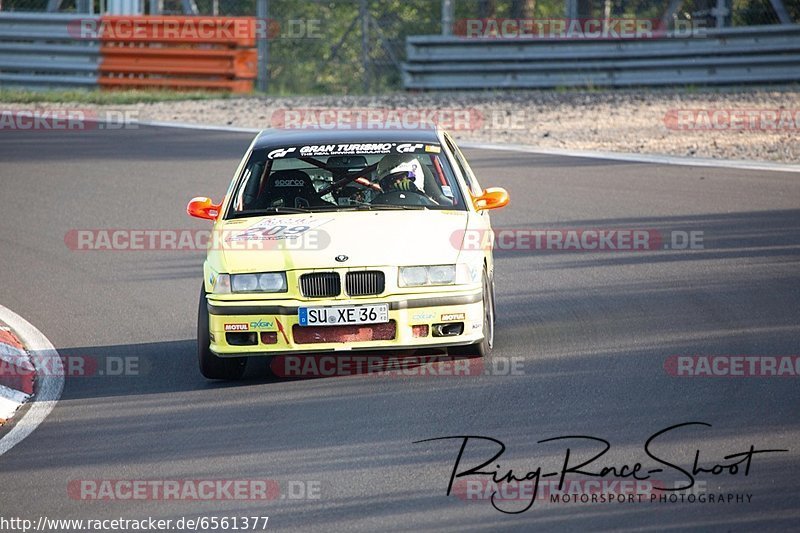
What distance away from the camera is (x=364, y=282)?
7.70 metres

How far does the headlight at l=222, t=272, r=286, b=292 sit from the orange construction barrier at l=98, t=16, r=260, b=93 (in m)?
16.2

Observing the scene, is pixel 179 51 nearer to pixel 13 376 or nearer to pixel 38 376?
pixel 38 376

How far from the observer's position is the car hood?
7746 mm

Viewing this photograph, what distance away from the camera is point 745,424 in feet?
21.9

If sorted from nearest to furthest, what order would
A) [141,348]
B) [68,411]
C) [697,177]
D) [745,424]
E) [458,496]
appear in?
1. [458,496]
2. [745,424]
3. [68,411]
4. [141,348]
5. [697,177]

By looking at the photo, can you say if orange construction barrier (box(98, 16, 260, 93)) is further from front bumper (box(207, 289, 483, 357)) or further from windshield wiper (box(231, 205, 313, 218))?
front bumper (box(207, 289, 483, 357))

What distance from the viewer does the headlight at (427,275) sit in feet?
25.3

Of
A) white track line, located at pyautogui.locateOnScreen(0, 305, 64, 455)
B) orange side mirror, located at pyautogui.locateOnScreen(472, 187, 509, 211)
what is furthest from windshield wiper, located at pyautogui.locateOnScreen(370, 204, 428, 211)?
white track line, located at pyautogui.locateOnScreen(0, 305, 64, 455)

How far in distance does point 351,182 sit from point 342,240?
101 centimetres

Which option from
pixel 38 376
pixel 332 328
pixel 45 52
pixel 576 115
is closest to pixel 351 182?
pixel 332 328

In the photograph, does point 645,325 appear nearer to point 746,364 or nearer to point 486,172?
point 746,364

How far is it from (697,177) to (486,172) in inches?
99.6

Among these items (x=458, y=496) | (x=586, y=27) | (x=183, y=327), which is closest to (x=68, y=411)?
(x=183, y=327)

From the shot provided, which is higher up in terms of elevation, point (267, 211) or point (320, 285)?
point (267, 211)
